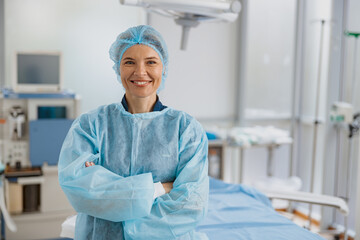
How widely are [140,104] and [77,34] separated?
2206 mm

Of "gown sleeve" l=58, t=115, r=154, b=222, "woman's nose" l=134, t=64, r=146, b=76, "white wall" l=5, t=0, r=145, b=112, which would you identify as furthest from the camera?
"white wall" l=5, t=0, r=145, b=112

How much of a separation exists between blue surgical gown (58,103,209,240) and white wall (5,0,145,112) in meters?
2.10

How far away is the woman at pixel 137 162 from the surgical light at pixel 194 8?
25 centimetres

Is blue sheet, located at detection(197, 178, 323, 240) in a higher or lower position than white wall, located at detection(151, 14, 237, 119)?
lower

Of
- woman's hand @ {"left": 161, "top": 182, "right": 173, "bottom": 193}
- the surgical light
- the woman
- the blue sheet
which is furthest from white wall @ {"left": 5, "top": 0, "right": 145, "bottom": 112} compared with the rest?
woman's hand @ {"left": 161, "top": 182, "right": 173, "bottom": 193}

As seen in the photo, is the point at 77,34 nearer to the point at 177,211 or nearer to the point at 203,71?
the point at 203,71

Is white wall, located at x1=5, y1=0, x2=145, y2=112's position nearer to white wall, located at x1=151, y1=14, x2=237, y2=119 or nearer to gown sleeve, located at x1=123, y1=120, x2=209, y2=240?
white wall, located at x1=151, y1=14, x2=237, y2=119

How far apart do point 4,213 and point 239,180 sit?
2.08m

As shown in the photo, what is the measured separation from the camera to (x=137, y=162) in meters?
1.25

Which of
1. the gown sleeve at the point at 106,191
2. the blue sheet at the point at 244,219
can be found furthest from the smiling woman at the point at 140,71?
the blue sheet at the point at 244,219

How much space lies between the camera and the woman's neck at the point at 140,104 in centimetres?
131

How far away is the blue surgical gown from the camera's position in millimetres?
1128

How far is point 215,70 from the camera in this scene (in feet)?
12.4

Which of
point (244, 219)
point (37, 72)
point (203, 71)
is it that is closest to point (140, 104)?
point (244, 219)
